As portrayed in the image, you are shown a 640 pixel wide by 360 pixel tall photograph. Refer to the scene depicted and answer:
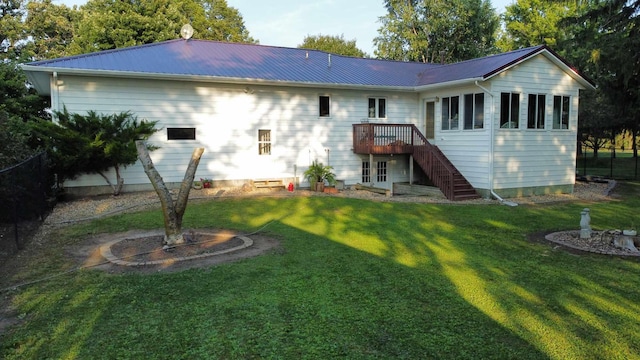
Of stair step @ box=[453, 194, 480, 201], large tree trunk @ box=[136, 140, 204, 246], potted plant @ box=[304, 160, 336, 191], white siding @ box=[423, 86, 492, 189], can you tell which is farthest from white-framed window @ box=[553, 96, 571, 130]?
large tree trunk @ box=[136, 140, 204, 246]

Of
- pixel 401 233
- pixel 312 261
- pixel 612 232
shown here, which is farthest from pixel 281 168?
pixel 612 232

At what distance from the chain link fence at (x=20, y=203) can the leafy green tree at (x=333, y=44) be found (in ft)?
132

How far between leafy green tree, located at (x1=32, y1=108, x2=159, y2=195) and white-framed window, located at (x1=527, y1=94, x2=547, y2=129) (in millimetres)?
12546

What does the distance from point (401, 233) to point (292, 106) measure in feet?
27.4

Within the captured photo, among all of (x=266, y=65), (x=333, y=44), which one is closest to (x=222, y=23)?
(x=333, y=44)

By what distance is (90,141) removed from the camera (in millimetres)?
11445

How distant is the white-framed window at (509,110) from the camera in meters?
14.2

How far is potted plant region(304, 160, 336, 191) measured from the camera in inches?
585

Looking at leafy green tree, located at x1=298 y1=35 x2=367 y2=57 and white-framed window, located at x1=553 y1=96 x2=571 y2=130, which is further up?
leafy green tree, located at x1=298 y1=35 x2=367 y2=57

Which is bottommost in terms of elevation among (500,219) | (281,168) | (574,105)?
(500,219)

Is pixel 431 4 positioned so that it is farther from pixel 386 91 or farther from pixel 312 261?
pixel 312 261

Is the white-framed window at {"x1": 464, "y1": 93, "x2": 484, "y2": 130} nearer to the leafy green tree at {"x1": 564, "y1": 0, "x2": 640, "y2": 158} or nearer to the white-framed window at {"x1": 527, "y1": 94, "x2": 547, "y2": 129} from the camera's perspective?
the white-framed window at {"x1": 527, "y1": 94, "x2": 547, "y2": 129}

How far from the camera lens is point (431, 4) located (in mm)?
32812

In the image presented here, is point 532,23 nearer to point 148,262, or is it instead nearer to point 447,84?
point 447,84
